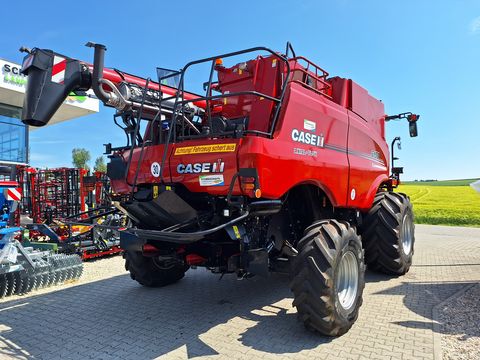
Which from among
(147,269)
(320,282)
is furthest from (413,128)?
(147,269)

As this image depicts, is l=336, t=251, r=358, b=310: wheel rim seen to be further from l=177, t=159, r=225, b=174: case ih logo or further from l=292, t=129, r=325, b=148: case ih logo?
l=177, t=159, r=225, b=174: case ih logo

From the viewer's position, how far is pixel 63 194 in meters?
10.9

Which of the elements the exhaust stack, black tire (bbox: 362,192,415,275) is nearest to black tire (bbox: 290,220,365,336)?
black tire (bbox: 362,192,415,275)

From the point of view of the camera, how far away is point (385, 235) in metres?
5.94

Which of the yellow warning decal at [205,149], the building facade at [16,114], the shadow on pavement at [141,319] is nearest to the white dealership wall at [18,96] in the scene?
the building facade at [16,114]

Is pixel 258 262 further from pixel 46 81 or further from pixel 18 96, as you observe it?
pixel 18 96

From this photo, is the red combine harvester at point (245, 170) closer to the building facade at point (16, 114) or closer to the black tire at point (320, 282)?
the black tire at point (320, 282)

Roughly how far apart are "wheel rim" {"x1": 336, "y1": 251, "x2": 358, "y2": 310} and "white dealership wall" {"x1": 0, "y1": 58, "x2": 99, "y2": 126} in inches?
456

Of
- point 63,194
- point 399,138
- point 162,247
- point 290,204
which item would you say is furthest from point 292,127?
point 63,194

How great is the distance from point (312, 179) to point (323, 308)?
1.35m

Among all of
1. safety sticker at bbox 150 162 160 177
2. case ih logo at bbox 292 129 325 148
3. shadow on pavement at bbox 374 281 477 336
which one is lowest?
shadow on pavement at bbox 374 281 477 336

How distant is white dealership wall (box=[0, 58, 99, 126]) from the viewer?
14.5 m

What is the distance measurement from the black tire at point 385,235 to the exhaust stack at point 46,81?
469 cm

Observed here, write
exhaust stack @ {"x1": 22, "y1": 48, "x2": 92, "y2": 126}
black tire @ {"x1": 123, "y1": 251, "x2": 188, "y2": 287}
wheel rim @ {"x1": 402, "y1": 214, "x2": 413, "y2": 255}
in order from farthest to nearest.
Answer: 1. wheel rim @ {"x1": 402, "y1": 214, "x2": 413, "y2": 255}
2. black tire @ {"x1": 123, "y1": 251, "x2": 188, "y2": 287}
3. exhaust stack @ {"x1": 22, "y1": 48, "x2": 92, "y2": 126}
